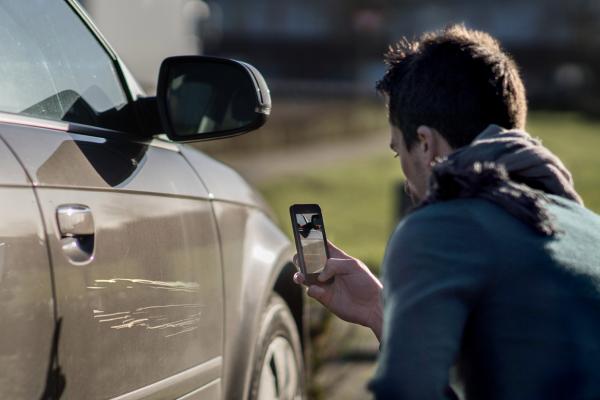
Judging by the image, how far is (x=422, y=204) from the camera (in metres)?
2.20

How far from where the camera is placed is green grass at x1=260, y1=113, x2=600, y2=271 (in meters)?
15.0

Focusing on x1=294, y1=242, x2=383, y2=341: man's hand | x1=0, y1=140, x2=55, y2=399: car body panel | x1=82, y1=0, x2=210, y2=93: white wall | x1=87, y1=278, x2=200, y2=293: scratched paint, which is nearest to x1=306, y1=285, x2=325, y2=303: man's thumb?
x1=294, y1=242, x2=383, y2=341: man's hand

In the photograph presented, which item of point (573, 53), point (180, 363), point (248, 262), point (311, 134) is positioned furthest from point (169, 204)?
point (573, 53)

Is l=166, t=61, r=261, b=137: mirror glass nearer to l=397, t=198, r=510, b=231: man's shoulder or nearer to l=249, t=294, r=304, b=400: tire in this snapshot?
l=249, t=294, r=304, b=400: tire

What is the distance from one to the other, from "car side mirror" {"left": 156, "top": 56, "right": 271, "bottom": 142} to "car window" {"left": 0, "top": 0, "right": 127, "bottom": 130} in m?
0.15

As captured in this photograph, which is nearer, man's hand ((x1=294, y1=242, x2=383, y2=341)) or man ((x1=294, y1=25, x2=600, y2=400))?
man ((x1=294, y1=25, x2=600, y2=400))

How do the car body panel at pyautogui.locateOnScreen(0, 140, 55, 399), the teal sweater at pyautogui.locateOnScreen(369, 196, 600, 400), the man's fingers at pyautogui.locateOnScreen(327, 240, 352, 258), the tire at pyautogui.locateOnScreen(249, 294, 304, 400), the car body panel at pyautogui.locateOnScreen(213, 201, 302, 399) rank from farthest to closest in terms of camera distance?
the tire at pyautogui.locateOnScreen(249, 294, 304, 400), the car body panel at pyautogui.locateOnScreen(213, 201, 302, 399), the man's fingers at pyautogui.locateOnScreen(327, 240, 352, 258), the car body panel at pyautogui.locateOnScreen(0, 140, 55, 399), the teal sweater at pyautogui.locateOnScreen(369, 196, 600, 400)

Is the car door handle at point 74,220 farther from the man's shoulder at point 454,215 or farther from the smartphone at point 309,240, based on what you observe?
the man's shoulder at point 454,215

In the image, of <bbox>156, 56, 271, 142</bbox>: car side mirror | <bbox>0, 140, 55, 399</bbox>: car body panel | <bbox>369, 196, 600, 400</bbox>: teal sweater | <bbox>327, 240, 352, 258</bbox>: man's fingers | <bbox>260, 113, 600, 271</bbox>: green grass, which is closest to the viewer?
<bbox>369, 196, 600, 400</bbox>: teal sweater

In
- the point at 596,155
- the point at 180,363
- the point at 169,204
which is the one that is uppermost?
the point at 169,204

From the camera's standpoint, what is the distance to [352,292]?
111 inches

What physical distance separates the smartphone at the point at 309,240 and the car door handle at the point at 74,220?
1.70ft

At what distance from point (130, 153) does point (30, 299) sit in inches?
32.1

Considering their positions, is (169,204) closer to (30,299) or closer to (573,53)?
(30,299)
